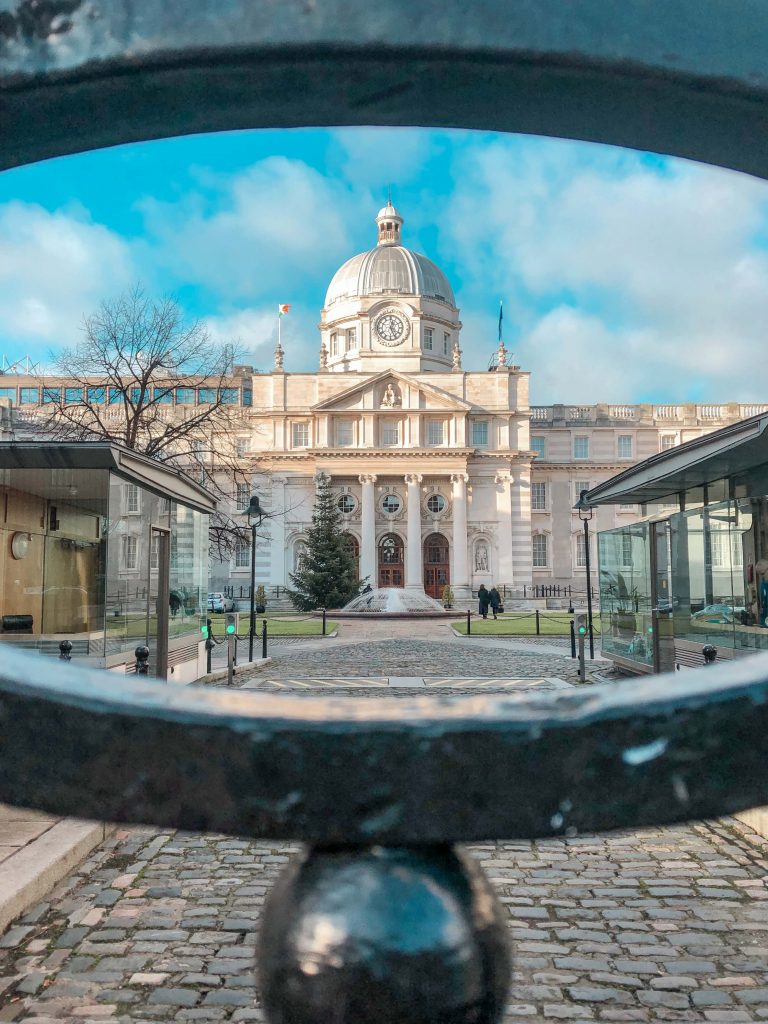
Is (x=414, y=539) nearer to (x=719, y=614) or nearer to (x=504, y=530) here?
(x=504, y=530)

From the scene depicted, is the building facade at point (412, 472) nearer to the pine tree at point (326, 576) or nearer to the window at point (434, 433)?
the window at point (434, 433)

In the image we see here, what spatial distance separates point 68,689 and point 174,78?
94cm

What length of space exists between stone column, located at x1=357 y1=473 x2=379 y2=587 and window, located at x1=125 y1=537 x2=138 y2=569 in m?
42.6

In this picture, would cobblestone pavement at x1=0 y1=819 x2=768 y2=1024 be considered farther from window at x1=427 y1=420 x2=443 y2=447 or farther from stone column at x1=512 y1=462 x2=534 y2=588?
window at x1=427 y1=420 x2=443 y2=447

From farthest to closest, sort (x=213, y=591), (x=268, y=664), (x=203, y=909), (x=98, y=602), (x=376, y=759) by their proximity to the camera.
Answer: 1. (x=213, y=591)
2. (x=268, y=664)
3. (x=98, y=602)
4. (x=203, y=909)
5. (x=376, y=759)

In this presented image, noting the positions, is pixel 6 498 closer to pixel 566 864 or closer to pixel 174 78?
pixel 566 864

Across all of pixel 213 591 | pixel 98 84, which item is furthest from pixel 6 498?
pixel 213 591

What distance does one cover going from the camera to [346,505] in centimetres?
5641

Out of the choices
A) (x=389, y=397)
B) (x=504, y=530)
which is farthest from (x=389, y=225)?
(x=504, y=530)

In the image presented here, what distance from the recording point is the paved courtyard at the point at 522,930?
3.60 m

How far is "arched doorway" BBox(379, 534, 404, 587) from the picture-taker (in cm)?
5588

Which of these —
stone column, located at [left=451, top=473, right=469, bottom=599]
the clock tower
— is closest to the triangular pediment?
the clock tower

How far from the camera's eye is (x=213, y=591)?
55531 mm

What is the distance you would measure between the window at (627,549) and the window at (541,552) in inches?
1805
